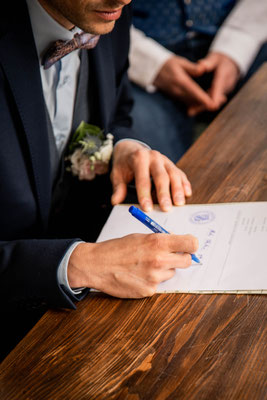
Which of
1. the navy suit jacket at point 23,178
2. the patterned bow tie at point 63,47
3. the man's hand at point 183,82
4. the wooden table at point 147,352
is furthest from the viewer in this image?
the man's hand at point 183,82

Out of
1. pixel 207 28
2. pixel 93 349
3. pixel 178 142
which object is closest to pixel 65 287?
pixel 93 349

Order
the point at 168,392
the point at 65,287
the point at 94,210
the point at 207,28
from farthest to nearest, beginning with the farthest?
the point at 207,28, the point at 94,210, the point at 65,287, the point at 168,392

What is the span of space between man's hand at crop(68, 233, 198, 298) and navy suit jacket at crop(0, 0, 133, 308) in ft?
0.17

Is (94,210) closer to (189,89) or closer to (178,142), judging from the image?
(178,142)

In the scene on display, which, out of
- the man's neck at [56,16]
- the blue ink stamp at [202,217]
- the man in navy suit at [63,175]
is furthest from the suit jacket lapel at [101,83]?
the blue ink stamp at [202,217]

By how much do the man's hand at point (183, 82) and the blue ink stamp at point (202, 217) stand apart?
59.0 inches

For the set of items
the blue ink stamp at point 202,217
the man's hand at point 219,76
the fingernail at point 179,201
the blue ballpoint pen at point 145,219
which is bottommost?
the man's hand at point 219,76

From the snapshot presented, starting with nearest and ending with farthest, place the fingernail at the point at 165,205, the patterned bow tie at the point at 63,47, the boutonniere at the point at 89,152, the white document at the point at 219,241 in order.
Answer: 1. the white document at the point at 219,241
2. the fingernail at the point at 165,205
3. the patterned bow tie at the point at 63,47
4. the boutonniere at the point at 89,152

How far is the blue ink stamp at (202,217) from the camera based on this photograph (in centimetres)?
105

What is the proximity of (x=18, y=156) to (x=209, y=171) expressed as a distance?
19.9 inches

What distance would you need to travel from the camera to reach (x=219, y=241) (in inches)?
38.6

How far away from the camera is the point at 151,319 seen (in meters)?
0.86

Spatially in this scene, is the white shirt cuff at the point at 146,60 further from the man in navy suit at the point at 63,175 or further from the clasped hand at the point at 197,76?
the man in navy suit at the point at 63,175

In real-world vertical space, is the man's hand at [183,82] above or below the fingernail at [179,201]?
below
